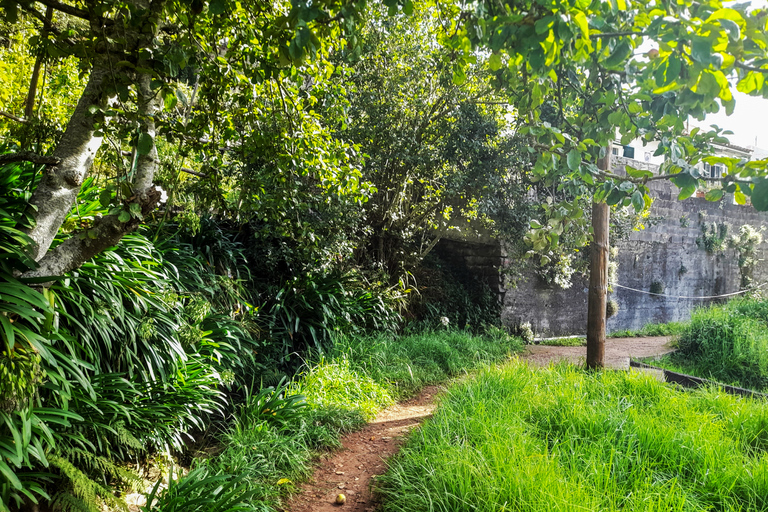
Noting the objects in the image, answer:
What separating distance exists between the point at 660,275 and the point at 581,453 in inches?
400

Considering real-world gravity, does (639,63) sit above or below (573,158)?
above

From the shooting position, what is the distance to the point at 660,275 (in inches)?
451

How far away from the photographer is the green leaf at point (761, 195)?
142 cm

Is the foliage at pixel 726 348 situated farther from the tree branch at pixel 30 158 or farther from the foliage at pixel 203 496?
the tree branch at pixel 30 158

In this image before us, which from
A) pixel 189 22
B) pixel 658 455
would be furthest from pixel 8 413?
pixel 658 455

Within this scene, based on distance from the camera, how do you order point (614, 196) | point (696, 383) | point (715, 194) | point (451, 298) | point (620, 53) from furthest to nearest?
point (451, 298)
point (696, 383)
point (614, 196)
point (715, 194)
point (620, 53)

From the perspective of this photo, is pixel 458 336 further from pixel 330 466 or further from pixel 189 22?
pixel 189 22

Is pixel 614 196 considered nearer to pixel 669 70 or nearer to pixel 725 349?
pixel 669 70

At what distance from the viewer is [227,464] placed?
3.13 meters

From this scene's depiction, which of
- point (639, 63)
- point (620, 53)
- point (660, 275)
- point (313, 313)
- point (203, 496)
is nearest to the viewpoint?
point (620, 53)

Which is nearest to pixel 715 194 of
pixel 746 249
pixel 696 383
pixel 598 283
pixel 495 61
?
pixel 495 61

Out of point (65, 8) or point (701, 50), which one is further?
point (65, 8)

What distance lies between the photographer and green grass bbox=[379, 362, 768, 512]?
2475 mm

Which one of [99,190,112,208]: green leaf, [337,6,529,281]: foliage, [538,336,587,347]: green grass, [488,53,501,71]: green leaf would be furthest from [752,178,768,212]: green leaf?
[538,336,587,347]: green grass
